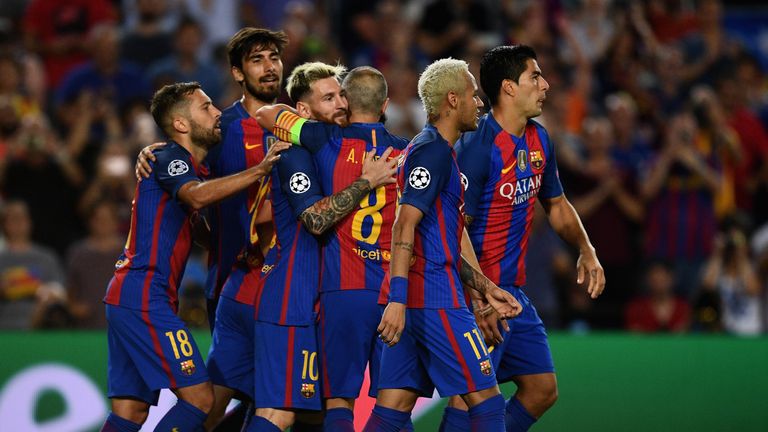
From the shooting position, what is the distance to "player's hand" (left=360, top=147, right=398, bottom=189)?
21.1ft

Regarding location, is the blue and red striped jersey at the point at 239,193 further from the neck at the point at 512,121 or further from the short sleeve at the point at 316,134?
the neck at the point at 512,121

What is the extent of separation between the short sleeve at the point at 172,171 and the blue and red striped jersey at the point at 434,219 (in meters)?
1.24

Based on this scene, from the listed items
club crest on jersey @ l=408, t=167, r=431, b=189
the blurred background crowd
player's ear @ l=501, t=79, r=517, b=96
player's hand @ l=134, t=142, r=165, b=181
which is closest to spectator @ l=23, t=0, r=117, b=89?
the blurred background crowd

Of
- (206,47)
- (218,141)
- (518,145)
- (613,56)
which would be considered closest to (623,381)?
(518,145)

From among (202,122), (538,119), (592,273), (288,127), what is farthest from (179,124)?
(538,119)

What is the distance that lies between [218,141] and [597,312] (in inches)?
195

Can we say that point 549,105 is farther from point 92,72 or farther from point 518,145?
point 518,145

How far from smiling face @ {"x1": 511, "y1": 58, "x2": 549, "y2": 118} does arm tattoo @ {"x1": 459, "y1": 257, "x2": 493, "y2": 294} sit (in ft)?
3.28

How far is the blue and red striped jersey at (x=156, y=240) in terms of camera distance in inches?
267

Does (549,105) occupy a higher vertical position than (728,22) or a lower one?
lower

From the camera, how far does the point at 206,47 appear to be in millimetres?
12695

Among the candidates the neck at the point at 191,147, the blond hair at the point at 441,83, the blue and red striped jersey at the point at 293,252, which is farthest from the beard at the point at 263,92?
the blond hair at the point at 441,83

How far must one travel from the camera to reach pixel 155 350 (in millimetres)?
6699

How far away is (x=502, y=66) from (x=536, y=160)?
0.57 metres
